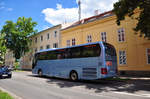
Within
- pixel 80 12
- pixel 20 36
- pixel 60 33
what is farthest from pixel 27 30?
pixel 80 12

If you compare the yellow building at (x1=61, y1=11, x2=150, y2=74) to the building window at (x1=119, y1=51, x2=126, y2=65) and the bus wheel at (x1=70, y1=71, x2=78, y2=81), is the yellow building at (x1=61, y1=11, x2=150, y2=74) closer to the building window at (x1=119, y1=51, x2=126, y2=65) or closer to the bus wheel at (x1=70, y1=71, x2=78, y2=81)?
the building window at (x1=119, y1=51, x2=126, y2=65)

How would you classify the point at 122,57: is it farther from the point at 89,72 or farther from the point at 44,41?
the point at 44,41

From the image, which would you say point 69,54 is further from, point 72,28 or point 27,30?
point 27,30

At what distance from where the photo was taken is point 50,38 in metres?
35.0

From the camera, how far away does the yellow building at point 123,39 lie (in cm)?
1792

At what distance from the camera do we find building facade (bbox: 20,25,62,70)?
107 ft

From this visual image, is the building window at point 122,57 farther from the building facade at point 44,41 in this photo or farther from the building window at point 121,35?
the building facade at point 44,41

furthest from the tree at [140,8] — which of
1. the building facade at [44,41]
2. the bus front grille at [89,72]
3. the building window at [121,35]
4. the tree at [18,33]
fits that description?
the tree at [18,33]

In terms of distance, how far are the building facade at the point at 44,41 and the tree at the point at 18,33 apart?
2131 millimetres

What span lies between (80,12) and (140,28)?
24008 mm

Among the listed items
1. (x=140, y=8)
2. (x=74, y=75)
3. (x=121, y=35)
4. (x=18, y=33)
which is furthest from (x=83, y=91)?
(x=18, y=33)

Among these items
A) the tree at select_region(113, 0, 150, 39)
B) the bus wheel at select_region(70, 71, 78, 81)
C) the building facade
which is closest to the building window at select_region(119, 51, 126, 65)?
the tree at select_region(113, 0, 150, 39)

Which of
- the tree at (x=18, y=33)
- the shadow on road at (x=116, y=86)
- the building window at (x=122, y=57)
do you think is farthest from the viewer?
the tree at (x=18, y=33)

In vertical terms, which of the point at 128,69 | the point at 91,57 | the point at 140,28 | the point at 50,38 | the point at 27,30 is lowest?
the point at 128,69
